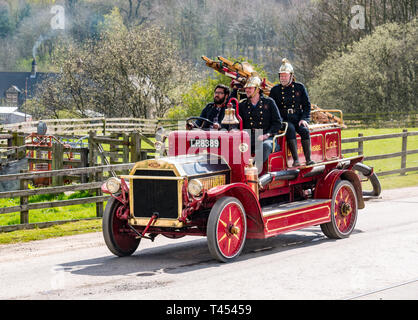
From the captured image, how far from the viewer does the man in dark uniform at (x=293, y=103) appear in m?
10.3

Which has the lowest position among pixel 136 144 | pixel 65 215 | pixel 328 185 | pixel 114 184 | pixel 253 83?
pixel 65 215

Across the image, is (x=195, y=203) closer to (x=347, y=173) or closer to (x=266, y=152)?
(x=266, y=152)

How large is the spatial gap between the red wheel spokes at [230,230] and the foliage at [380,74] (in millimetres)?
39840

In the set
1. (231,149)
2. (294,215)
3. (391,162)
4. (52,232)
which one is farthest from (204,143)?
(391,162)

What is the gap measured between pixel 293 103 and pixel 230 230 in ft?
9.50

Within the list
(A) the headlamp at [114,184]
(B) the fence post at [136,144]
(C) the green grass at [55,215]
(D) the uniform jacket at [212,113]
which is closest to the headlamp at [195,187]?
(A) the headlamp at [114,184]

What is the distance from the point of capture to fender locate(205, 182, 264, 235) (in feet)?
29.1

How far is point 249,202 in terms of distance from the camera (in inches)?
354

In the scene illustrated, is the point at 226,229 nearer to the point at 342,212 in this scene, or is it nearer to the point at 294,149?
the point at 294,149

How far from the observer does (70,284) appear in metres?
7.65

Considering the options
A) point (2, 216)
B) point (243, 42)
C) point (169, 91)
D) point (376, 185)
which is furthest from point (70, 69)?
point (243, 42)

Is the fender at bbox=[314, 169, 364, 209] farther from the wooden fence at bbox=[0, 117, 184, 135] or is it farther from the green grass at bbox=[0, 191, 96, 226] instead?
the wooden fence at bbox=[0, 117, 184, 135]

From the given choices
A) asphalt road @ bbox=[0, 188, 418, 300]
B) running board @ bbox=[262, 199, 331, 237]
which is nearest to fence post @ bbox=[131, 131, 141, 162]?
asphalt road @ bbox=[0, 188, 418, 300]

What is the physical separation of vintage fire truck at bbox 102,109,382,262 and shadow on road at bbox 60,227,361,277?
0.27 m
